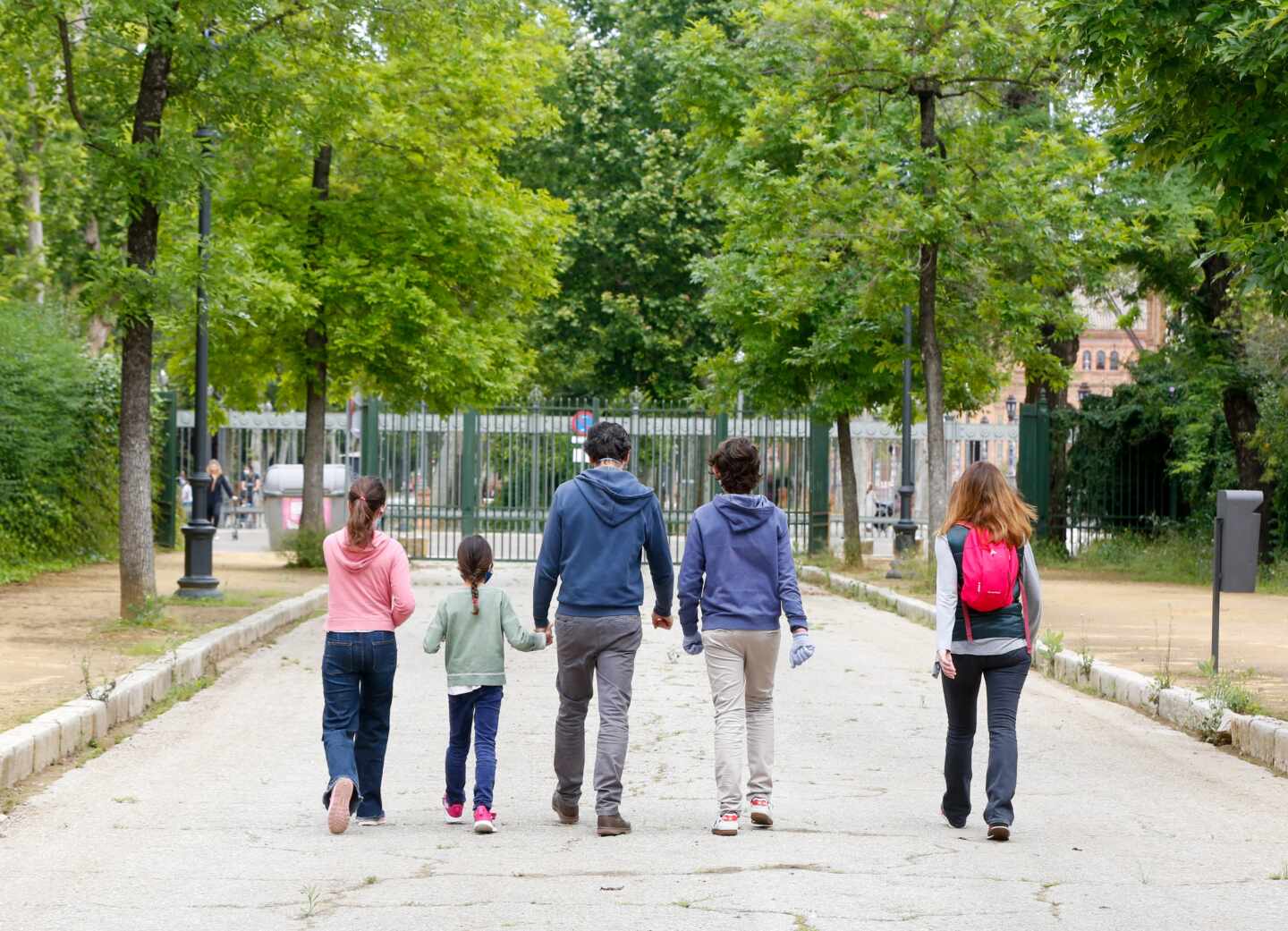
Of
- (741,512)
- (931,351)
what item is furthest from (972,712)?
(931,351)

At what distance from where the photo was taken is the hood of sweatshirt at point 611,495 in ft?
26.5

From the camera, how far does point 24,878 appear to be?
671 centimetres

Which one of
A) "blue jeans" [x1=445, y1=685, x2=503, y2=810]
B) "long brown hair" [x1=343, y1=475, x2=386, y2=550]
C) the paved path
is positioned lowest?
the paved path

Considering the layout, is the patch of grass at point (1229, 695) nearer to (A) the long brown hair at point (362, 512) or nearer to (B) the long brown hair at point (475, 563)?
(B) the long brown hair at point (475, 563)

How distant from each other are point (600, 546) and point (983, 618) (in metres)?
1.80

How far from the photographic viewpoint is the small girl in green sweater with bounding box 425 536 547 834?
7.87 m

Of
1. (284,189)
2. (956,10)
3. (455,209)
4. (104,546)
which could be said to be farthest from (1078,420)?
(104,546)

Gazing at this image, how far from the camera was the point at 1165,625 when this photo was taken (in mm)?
17797

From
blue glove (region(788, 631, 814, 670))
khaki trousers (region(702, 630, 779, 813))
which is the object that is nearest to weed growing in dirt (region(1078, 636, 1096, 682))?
blue glove (region(788, 631, 814, 670))

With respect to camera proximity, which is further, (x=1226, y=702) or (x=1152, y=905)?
(x=1226, y=702)

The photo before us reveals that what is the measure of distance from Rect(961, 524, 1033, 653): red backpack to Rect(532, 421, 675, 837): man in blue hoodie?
1.38m

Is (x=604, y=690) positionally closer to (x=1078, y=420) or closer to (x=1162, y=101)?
(x=1162, y=101)

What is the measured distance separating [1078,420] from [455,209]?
13021 mm

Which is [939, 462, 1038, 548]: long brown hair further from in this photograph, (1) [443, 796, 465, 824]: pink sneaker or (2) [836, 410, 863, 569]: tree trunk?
(2) [836, 410, 863, 569]: tree trunk
